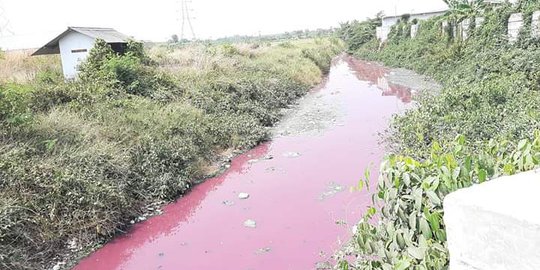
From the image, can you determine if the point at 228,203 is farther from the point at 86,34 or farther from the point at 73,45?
the point at 73,45

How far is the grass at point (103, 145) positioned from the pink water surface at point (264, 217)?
1.49 feet

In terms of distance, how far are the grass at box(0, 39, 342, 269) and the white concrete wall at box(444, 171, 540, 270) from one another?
504 centimetres

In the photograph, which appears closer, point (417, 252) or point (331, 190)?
point (417, 252)

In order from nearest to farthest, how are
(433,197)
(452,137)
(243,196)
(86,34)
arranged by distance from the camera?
(433,197) < (452,137) < (243,196) < (86,34)

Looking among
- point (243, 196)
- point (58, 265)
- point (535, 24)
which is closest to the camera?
point (58, 265)

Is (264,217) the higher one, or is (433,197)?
Answer: (433,197)

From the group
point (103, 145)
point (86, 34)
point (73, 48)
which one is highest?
point (86, 34)

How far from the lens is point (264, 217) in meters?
6.50

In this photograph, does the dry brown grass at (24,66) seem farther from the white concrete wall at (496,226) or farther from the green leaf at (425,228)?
the white concrete wall at (496,226)

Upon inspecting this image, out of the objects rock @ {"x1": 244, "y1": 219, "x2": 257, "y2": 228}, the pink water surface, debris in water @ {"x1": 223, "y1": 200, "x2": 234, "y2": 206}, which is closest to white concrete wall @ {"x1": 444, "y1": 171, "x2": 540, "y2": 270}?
the pink water surface

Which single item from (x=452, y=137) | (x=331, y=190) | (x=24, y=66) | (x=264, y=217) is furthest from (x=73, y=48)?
(x=452, y=137)

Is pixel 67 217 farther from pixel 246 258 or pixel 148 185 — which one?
pixel 246 258

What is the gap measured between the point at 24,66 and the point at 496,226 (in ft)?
49.4

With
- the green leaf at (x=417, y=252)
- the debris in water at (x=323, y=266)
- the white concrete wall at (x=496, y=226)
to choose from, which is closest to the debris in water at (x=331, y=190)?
the debris in water at (x=323, y=266)
